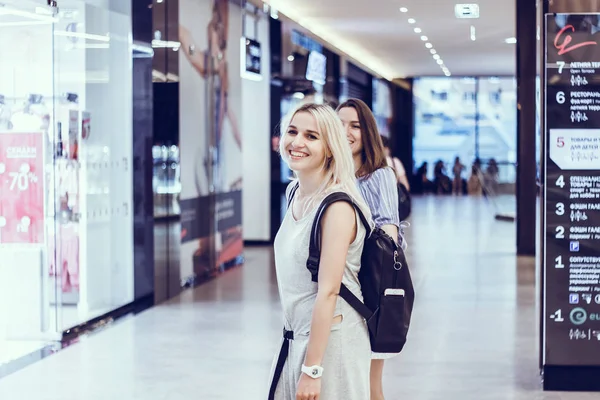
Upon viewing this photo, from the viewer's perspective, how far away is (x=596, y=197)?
5.23 metres

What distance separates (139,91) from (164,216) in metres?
1.15

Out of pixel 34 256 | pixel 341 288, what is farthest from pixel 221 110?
pixel 341 288

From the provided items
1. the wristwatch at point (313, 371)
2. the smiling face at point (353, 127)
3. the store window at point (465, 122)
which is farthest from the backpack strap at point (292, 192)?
the store window at point (465, 122)

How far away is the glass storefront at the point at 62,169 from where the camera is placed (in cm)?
646

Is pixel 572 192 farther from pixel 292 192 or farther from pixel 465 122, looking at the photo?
pixel 465 122

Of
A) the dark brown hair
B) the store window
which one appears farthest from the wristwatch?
the store window

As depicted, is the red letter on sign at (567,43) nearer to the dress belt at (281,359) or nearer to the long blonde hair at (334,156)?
the long blonde hair at (334,156)

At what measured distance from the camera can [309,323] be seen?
8.11ft

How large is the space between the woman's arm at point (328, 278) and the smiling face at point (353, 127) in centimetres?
146

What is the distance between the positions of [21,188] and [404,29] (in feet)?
29.0

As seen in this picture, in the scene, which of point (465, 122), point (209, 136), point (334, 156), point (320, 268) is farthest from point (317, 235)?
point (465, 122)

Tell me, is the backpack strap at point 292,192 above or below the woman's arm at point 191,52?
below

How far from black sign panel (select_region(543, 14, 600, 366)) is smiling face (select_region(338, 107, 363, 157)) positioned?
175 cm

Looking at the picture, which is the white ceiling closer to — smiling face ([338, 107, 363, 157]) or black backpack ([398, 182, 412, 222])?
black backpack ([398, 182, 412, 222])
